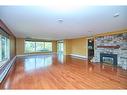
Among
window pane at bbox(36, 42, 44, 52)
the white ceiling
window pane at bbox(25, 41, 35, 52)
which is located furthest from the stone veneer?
window pane at bbox(36, 42, 44, 52)

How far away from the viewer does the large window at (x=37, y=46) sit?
15.2 meters

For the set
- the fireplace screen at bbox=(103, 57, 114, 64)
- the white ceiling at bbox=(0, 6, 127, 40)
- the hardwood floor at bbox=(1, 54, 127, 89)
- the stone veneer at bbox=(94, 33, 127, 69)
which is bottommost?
the hardwood floor at bbox=(1, 54, 127, 89)

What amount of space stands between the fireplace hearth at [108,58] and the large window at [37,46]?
9380 millimetres

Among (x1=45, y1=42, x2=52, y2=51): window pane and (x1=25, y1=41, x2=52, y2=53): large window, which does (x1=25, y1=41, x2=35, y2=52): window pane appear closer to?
(x1=25, y1=41, x2=52, y2=53): large window

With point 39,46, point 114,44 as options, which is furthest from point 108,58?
point 39,46

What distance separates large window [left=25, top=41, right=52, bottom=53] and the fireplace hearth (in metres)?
9.38

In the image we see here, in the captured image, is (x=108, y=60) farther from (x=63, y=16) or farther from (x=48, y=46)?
(x=48, y=46)

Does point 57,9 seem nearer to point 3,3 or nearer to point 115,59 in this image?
point 3,3

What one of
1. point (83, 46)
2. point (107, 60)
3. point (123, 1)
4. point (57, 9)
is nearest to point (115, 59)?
point (107, 60)

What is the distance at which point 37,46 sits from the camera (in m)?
16.4

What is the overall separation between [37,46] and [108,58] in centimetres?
1028

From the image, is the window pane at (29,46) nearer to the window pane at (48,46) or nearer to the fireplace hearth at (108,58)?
the window pane at (48,46)

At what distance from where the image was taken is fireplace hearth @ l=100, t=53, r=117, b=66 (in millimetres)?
7758
